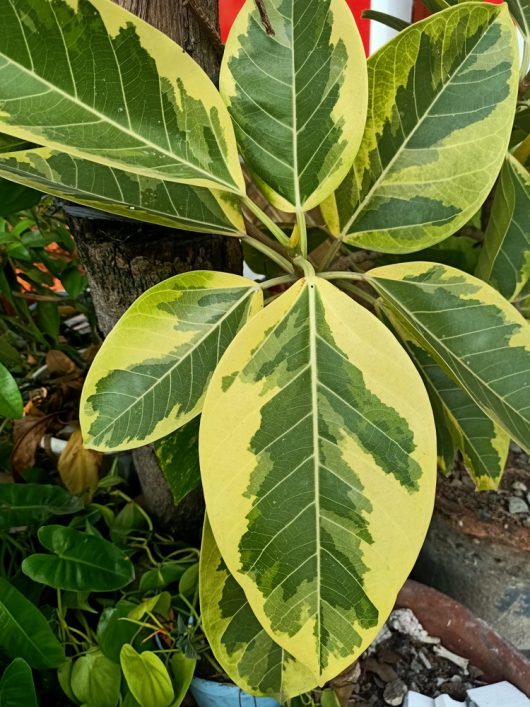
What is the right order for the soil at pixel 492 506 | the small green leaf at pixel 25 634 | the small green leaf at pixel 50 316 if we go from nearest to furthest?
the small green leaf at pixel 25 634, the soil at pixel 492 506, the small green leaf at pixel 50 316

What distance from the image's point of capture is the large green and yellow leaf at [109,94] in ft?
1.17

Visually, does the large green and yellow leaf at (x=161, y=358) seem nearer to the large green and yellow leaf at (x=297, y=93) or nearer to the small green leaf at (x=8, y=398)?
the large green and yellow leaf at (x=297, y=93)

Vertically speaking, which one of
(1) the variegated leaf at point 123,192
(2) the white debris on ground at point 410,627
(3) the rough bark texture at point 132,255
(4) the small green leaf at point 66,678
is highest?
(1) the variegated leaf at point 123,192

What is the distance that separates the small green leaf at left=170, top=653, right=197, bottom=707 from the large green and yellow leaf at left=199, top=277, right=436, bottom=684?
0.36m

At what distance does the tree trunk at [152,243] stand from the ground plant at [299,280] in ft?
0.39

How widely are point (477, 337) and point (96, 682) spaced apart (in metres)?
0.63

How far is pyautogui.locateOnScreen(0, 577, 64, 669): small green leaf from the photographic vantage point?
2.21 feet

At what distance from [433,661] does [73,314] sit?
1081 mm

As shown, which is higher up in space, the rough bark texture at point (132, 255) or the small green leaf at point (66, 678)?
the rough bark texture at point (132, 255)

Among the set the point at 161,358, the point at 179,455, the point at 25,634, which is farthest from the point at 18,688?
the point at 161,358

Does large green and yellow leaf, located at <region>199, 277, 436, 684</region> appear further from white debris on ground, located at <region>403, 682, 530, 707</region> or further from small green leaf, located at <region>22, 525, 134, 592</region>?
white debris on ground, located at <region>403, 682, 530, 707</region>

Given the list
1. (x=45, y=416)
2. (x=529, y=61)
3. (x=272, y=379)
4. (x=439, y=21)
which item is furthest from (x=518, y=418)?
(x=45, y=416)

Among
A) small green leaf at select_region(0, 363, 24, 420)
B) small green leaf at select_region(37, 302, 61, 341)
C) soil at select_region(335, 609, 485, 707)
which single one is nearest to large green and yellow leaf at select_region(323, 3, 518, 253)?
small green leaf at select_region(0, 363, 24, 420)

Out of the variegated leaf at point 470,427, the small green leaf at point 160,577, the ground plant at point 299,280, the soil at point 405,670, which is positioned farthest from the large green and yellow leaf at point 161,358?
the soil at point 405,670
